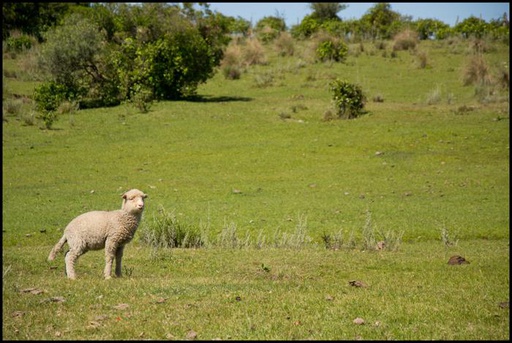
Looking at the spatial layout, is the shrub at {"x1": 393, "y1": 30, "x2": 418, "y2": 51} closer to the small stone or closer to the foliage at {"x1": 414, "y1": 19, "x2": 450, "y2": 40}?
the foliage at {"x1": 414, "y1": 19, "x2": 450, "y2": 40}

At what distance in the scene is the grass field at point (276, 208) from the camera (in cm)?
839

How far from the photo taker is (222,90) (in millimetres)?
47469

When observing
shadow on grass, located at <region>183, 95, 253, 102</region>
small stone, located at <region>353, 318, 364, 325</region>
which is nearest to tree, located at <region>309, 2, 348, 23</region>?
shadow on grass, located at <region>183, 95, 253, 102</region>

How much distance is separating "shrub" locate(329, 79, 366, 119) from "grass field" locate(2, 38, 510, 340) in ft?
3.58

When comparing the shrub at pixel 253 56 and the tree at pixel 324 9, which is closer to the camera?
the shrub at pixel 253 56

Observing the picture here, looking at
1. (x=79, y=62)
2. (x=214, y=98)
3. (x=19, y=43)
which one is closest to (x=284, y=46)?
(x=214, y=98)

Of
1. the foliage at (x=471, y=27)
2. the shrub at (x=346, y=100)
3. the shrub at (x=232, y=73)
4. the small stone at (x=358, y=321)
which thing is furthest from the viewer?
the foliage at (x=471, y=27)

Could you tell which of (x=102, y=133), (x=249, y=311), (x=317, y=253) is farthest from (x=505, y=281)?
(x=102, y=133)

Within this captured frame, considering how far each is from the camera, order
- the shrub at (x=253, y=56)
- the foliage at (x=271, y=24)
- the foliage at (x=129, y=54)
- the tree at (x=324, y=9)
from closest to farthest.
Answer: the foliage at (x=129, y=54)
the shrub at (x=253, y=56)
the foliage at (x=271, y=24)
the tree at (x=324, y=9)

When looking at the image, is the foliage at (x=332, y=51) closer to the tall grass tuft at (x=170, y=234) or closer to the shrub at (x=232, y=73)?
the shrub at (x=232, y=73)

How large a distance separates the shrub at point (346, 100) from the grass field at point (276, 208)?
109 centimetres

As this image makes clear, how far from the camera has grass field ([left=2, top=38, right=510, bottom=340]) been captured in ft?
27.5

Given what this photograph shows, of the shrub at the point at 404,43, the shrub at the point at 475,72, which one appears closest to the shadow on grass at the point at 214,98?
the shrub at the point at 475,72

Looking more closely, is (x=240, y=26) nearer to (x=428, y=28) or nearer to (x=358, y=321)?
(x=428, y=28)
